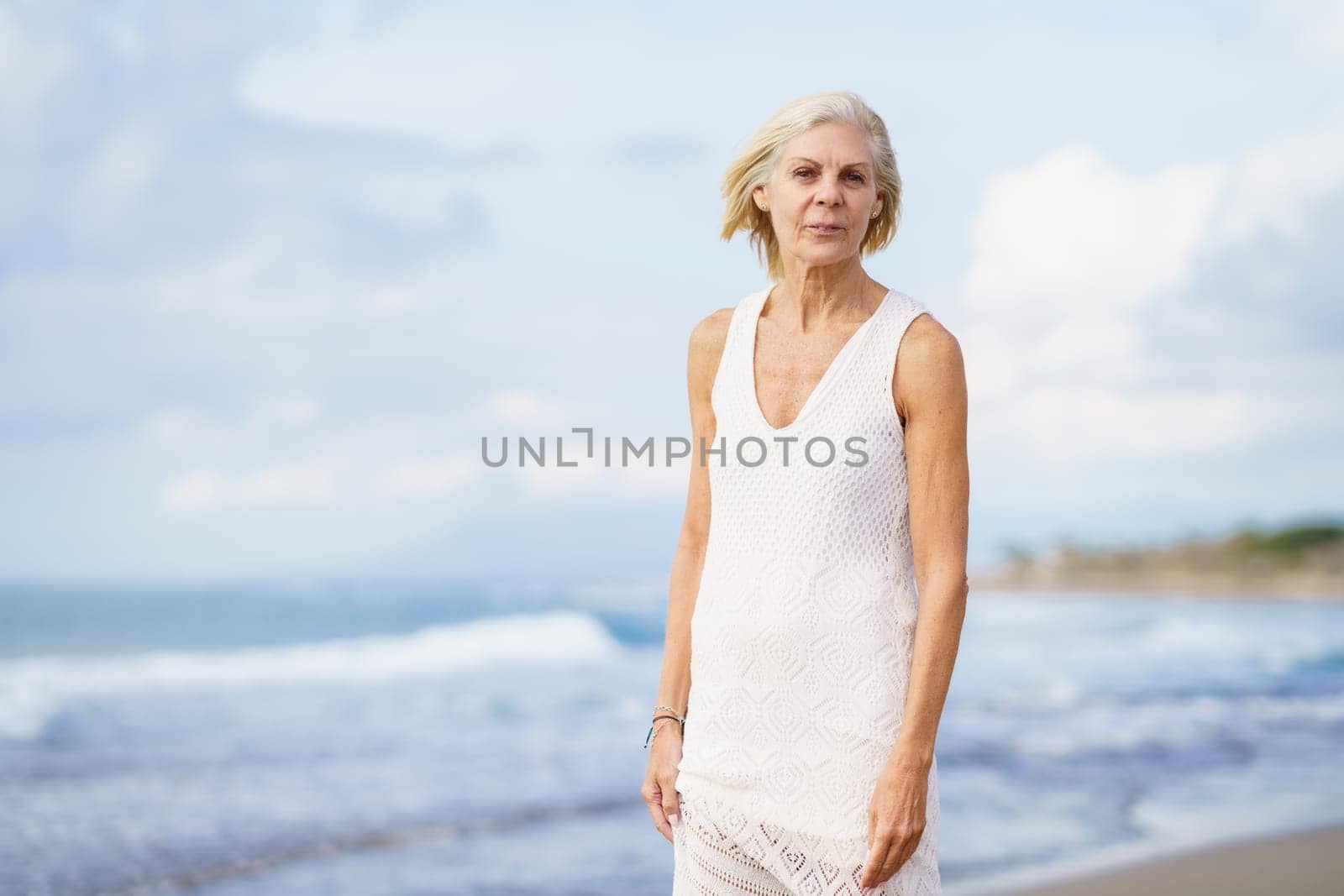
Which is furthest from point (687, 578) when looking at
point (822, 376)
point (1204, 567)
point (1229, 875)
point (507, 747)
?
point (1204, 567)

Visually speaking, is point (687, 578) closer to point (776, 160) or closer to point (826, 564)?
point (826, 564)

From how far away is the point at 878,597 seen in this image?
1696mm

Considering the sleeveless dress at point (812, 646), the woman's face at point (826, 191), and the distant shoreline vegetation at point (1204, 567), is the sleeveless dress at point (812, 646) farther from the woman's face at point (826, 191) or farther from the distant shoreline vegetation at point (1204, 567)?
the distant shoreline vegetation at point (1204, 567)

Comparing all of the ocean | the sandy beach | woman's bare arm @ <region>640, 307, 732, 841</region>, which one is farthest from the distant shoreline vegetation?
woman's bare arm @ <region>640, 307, 732, 841</region>

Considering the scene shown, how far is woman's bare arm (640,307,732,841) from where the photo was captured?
1882 mm

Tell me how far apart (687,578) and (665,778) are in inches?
11.6

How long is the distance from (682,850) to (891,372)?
742 millimetres

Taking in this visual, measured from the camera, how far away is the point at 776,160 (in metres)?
1.77

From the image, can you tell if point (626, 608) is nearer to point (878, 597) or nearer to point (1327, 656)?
point (1327, 656)

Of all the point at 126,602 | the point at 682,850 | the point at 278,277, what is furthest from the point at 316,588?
the point at 682,850

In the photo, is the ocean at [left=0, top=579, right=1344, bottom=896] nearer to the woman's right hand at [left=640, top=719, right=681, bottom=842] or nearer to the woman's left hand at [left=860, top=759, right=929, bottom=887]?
the woman's right hand at [left=640, top=719, right=681, bottom=842]

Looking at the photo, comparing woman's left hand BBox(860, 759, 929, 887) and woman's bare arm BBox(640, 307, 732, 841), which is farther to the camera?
woman's bare arm BBox(640, 307, 732, 841)

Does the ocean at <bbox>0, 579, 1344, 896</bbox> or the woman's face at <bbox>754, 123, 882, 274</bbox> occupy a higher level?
the woman's face at <bbox>754, 123, 882, 274</bbox>

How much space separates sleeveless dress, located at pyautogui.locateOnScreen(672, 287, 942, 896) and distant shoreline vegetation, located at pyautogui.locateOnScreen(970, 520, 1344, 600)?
18740mm
